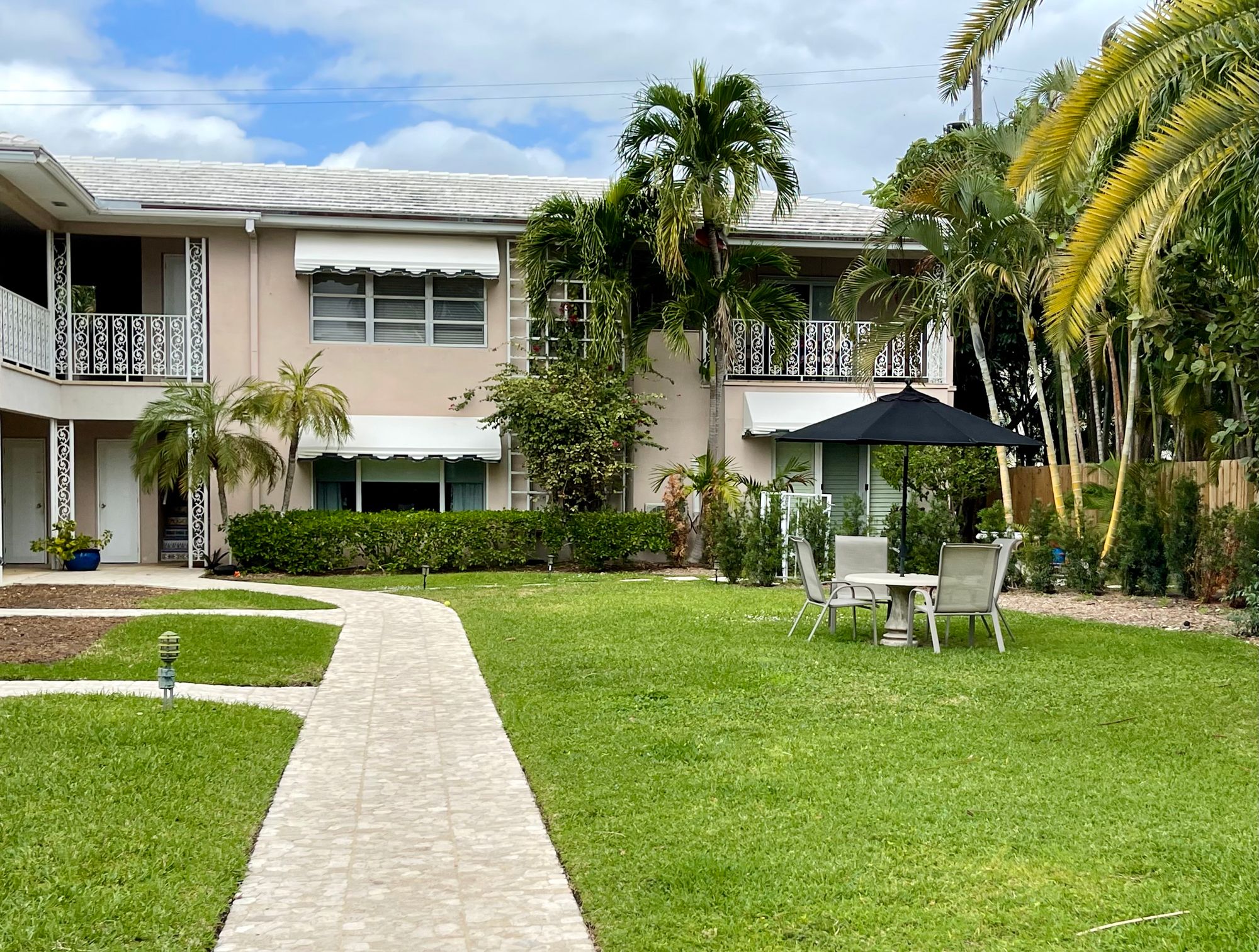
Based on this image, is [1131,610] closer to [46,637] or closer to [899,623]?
[899,623]

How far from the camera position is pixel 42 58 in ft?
113

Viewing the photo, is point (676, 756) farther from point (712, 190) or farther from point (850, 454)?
point (850, 454)

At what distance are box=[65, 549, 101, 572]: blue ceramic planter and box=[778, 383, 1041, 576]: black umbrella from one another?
1277 centimetres

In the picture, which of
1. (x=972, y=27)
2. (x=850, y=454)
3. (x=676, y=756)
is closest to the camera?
(x=676, y=756)

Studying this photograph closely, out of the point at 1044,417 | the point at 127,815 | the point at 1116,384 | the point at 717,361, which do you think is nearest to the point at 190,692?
the point at 127,815

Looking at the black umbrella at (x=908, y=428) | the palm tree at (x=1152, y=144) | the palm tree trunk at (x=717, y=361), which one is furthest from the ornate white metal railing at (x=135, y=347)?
the palm tree at (x=1152, y=144)

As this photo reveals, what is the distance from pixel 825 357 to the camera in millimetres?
22953

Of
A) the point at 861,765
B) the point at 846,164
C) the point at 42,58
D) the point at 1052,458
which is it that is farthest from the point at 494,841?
the point at 42,58

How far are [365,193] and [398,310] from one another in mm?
2614

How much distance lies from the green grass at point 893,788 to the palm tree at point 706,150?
9780 mm

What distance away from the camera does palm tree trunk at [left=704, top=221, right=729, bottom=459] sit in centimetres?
2070

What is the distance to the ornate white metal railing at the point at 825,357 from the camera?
22625 millimetres

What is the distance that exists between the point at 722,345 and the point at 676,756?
1476 cm

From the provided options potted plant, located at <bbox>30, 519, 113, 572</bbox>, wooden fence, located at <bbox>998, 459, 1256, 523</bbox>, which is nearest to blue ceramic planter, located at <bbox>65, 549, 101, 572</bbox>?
potted plant, located at <bbox>30, 519, 113, 572</bbox>
